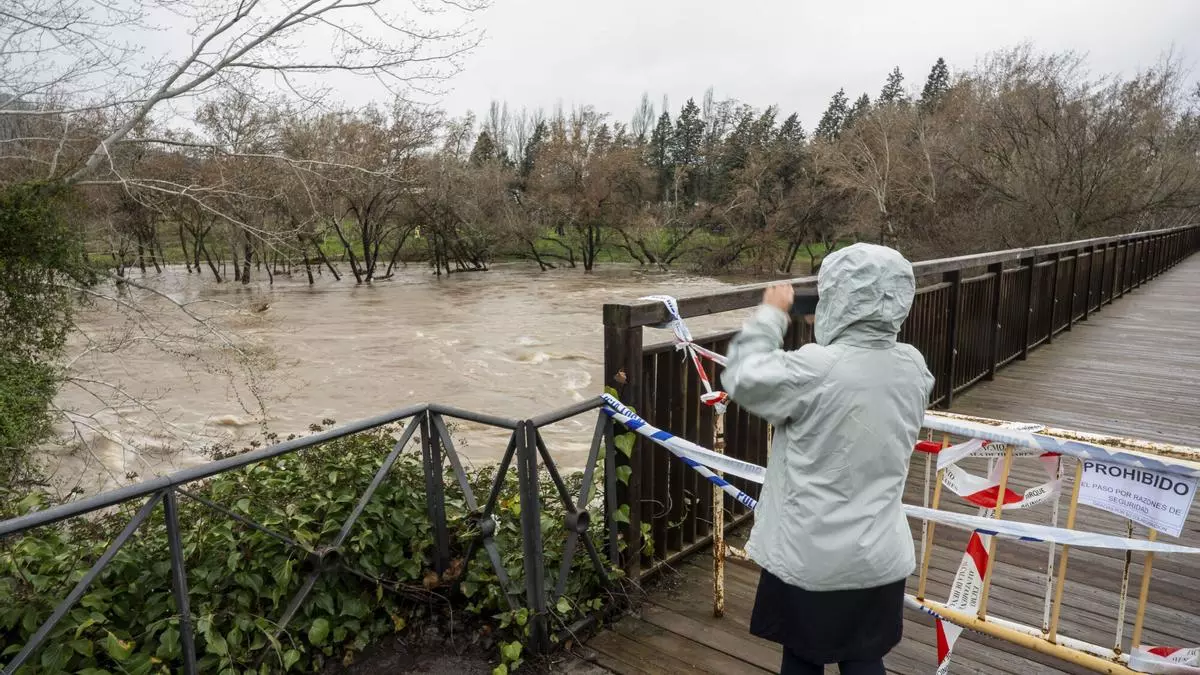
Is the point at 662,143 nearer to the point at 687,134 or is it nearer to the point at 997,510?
the point at 687,134

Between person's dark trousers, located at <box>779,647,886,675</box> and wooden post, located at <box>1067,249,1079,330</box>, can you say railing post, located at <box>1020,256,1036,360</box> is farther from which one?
person's dark trousers, located at <box>779,647,886,675</box>

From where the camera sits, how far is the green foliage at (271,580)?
2453mm

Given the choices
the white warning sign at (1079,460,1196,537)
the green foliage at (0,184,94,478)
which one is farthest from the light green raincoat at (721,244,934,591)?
the green foliage at (0,184,94,478)

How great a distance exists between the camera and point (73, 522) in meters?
3.45

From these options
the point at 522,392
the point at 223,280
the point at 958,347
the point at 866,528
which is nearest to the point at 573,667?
the point at 866,528

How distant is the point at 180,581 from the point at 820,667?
6.28ft

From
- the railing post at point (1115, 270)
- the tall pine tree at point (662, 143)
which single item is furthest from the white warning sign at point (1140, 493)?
the tall pine tree at point (662, 143)

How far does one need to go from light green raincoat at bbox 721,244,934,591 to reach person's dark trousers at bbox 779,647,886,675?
23cm

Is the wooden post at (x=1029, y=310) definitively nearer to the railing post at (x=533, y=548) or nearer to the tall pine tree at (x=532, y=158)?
the railing post at (x=533, y=548)

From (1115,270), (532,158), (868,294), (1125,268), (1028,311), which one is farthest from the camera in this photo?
(532,158)

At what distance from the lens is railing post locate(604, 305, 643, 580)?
2914mm

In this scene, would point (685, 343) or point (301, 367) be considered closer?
point (685, 343)

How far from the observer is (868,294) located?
1780 millimetres

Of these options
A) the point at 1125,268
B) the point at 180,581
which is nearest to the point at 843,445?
the point at 180,581
